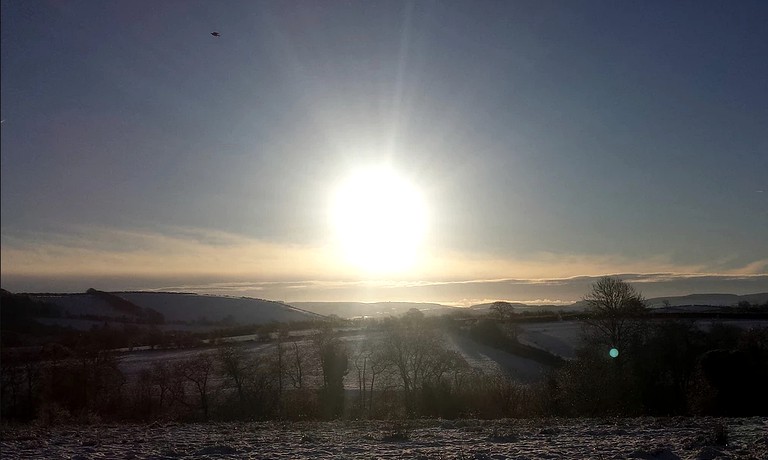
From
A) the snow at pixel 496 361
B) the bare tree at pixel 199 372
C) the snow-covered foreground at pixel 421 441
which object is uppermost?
the snow-covered foreground at pixel 421 441

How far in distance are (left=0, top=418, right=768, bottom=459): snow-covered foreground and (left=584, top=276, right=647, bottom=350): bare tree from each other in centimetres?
2326

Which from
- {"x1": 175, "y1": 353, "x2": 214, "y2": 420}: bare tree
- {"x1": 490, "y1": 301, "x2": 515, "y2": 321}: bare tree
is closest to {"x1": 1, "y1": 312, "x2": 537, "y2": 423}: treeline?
{"x1": 175, "y1": 353, "x2": 214, "y2": 420}: bare tree

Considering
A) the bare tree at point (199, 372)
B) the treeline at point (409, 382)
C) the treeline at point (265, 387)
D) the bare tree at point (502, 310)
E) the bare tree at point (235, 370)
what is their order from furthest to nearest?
the bare tree at point (502, 310) → the bare tree at point (235, 370) → the bare tree at point (199, 372) → the treeline at point (265, 387) → the treeline at point (409, 382)

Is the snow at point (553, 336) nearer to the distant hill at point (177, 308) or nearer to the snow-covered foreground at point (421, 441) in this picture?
the snow-covered foreground at point (421, 441)

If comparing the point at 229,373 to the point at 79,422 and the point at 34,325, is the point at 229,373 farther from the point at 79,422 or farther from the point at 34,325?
the point at 34,325

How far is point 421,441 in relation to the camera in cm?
1831

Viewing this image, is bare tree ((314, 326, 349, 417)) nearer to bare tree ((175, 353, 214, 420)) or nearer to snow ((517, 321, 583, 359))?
bare tree ((175, 353, 214, 420))

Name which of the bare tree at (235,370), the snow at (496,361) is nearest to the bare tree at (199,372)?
the bare tree at (235,370)

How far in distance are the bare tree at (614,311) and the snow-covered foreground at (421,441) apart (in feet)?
76.3

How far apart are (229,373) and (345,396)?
31.6ft

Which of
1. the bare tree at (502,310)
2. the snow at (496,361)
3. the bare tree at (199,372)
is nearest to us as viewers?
the bare tree at (199,372)

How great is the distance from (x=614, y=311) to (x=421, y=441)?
3310 centimetres

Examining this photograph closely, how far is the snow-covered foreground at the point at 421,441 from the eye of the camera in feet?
49.9

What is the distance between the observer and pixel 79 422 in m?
30.4
